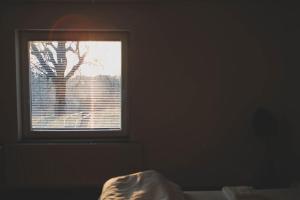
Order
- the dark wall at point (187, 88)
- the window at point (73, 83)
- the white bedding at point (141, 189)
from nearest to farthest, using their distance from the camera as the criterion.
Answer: the white bedding at point (141, 189)
the dark wall at point (187, 88)
the window at point (73, 83)

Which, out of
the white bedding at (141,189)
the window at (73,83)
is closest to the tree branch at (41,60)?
the window at (73,83)

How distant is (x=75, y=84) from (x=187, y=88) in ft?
4.20

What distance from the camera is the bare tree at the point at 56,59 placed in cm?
363

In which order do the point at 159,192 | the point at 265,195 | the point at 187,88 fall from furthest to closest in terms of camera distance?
the point at 187,88, the point at 265,195, the point at 159,192

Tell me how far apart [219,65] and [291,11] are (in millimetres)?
984

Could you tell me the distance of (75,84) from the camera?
368 cm

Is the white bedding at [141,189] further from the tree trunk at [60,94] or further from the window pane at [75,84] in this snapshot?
the tree trunk at [60,94]

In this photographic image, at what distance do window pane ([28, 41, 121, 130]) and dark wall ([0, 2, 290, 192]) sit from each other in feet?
0.77

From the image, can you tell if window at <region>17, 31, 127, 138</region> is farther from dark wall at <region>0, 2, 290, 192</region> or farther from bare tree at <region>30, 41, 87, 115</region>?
dark wall at <region>0, 2, 290, 192</region>

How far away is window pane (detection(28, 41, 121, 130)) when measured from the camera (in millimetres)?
3637

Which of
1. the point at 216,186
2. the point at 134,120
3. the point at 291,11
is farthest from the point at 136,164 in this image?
the point at 291,11

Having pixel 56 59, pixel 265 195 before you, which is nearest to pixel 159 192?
pixel 265 195

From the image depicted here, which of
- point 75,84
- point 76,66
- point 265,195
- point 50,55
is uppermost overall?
point 50,55

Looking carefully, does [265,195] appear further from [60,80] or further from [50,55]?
[50,55]
